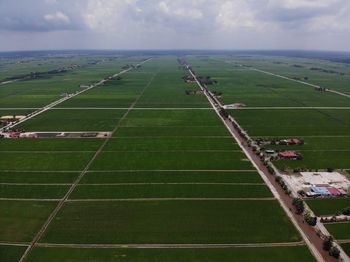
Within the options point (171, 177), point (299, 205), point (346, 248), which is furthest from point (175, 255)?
point (171, 177)

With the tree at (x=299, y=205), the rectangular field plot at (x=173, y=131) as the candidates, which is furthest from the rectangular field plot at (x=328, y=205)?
the rectangular field plot at (x=173, y=131)

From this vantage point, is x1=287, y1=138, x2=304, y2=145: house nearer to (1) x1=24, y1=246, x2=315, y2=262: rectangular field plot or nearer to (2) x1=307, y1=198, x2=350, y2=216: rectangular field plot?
(2) x1=307, y1=198, x2=350, y2=216: rectangular field plot

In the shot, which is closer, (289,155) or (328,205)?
(328,205)

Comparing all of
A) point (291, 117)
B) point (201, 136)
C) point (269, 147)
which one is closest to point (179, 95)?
point (291, 117)

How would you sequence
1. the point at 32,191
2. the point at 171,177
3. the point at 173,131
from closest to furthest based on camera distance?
the point at 32,191 → the point at 171,177 → the point at 173,131

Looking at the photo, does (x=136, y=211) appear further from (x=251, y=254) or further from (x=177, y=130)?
(x=177, y=130)

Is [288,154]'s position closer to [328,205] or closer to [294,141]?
[294,141]
